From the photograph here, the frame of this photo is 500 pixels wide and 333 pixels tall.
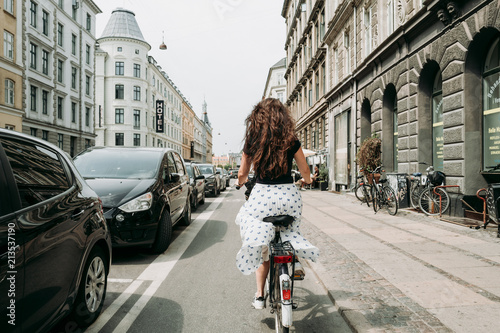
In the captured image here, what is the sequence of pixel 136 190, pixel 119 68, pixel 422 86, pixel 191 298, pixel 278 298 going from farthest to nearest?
pixel 119 68 < pixel 422 86 < pixel 136 190 < pixel 191 298 < pixel 278 298

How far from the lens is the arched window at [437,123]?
36.2ft

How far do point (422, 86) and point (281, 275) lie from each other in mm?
10433

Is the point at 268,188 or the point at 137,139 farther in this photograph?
the point at 137,139

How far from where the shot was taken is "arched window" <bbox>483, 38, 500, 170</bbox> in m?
8.48

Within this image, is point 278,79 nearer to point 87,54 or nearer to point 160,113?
point 160,113

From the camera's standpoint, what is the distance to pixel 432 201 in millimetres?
9625

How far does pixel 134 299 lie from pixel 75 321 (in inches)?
36.2

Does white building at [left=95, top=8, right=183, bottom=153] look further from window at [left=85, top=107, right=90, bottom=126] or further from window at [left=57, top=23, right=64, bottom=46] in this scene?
window at [left=57, top=23, right=64, bottom=46]

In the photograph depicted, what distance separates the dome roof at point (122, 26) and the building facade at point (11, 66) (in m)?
29.0

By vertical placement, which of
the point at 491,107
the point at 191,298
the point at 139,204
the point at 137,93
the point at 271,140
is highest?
the point at 137,93

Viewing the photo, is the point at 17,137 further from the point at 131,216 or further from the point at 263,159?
the point at 131,216

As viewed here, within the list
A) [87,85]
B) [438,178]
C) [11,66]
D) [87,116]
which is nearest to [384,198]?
[438,178]

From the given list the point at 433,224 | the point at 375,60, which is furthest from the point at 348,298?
the point at 375,60

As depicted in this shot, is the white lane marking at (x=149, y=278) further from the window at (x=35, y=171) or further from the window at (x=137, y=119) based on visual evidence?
the window at (x=137, y=119)
